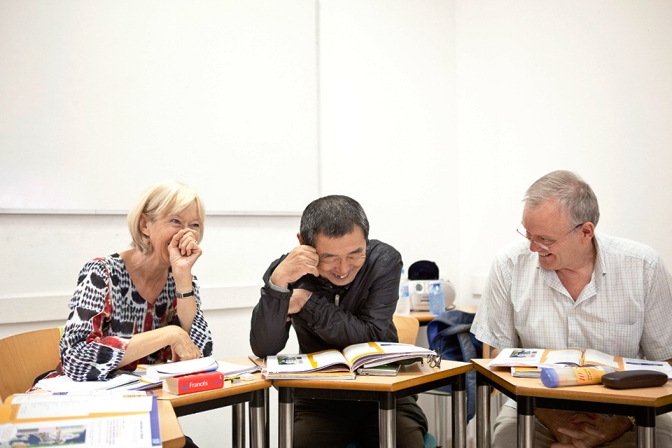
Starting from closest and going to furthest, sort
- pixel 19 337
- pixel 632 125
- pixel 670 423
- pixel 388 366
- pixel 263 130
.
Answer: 1. pixel 388 366
2. pixel 670 423
3. pixel 19 337
4. pixel 632 125
5. pixel 263 130

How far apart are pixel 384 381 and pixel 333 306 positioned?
1.53ft

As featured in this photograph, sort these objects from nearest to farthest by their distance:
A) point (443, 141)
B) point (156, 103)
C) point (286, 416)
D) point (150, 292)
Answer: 1. point (286, 416)
2. point (150, 292)
3. point (156, 103)
4. point (443, 141)

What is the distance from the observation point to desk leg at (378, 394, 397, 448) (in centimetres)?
178

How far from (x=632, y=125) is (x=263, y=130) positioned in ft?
6.84

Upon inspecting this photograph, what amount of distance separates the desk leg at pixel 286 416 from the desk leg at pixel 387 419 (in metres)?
0.29

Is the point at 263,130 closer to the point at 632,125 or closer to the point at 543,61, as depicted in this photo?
the point at 543,61

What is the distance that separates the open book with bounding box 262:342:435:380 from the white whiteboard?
65.1 inches

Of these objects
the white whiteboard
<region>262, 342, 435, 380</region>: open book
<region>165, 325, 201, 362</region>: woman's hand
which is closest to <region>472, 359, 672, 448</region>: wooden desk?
<region>262, 342, 435, 380</region>: open book

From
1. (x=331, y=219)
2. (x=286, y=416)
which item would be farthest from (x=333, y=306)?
(x=286, y=416)

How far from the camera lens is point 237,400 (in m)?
1.83

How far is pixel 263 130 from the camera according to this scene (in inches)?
143

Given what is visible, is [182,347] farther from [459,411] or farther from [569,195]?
[569,195]

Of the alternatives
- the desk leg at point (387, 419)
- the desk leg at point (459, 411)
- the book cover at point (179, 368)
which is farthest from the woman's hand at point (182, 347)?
the desk leg at point (459, 411)

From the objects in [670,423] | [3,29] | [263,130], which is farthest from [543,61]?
[3,29]
